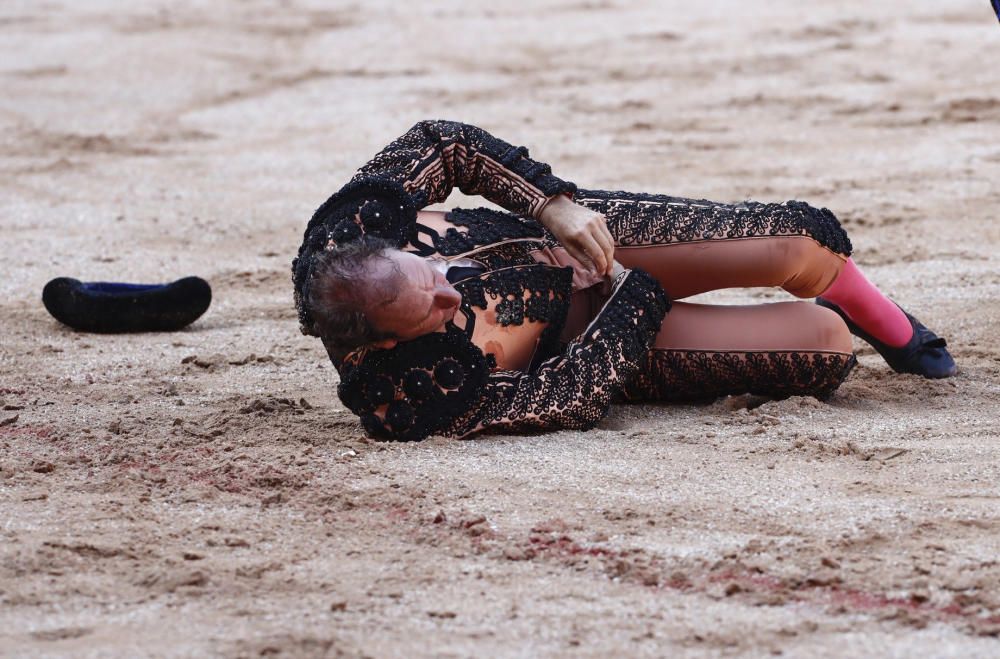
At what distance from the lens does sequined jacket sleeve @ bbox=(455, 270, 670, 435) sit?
303cm

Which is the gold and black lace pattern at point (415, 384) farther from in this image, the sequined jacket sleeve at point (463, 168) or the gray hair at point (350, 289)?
the sequined jacket sleeve at point (463, 168)

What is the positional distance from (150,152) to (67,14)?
3.60 meters

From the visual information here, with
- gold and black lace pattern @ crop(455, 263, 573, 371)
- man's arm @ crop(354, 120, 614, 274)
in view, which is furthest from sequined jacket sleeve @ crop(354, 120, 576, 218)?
gold and black lace pattern @ crop(455, 263, 573, 371)

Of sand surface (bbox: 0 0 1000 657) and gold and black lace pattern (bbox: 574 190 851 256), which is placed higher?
gold and black lace pattern (bbox: 574 190 851 256)

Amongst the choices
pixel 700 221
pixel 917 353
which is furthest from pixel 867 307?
pixel 700 221

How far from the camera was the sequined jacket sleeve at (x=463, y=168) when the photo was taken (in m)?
3.14

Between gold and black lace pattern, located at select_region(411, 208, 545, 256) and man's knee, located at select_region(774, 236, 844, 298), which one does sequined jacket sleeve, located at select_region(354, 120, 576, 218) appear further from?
man's knee, located at select_region(774, 236, 844, 298)

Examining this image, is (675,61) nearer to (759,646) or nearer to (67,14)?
(67,14)

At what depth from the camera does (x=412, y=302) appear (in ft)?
9.34

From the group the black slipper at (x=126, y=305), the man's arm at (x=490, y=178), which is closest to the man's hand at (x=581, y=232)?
the man's arm at (x=490, y=178)

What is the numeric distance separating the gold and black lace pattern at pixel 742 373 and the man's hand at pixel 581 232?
32 cm

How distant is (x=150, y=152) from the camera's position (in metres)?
6.49

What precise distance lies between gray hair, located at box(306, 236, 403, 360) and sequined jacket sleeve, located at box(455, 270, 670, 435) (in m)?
0.30

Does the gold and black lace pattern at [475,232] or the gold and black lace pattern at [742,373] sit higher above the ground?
the gold and black lace pattern at [475,232]
